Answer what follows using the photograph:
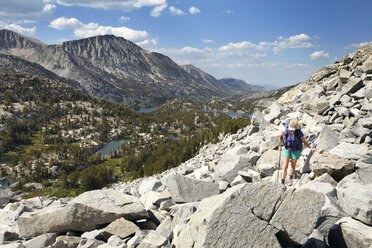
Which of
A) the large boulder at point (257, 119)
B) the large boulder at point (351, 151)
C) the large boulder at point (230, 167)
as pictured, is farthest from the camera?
the large boulder at point (257, 119)

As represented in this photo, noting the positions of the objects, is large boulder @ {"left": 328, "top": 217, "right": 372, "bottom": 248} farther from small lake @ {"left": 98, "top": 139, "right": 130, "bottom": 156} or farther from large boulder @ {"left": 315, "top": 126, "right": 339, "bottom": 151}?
small lake @ {"left": 98, "top": 139, "right": 130, "bottom": 156}

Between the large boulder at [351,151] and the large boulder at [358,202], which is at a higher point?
the large boulder at [351,151]

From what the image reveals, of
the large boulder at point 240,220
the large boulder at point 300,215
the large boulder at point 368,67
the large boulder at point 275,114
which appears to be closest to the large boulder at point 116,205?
the large boulder at point 240,220

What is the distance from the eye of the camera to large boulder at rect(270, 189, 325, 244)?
6.20 m

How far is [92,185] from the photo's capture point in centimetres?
9362

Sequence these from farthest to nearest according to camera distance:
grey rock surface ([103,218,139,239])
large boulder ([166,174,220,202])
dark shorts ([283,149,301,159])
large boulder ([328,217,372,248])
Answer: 1. large boulder ([166,174,220,202])
2. dark shorts ([283,149,301,159])
3. grey rock surface ([103,218,139,239])
4. large boulder ([328,217,372,248])

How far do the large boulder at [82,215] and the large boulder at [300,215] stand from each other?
6050 mm

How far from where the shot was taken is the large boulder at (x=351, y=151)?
393 inches

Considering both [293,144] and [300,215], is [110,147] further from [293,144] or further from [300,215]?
[300,215]

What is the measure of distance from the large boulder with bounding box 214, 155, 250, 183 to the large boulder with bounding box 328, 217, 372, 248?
6.86 m

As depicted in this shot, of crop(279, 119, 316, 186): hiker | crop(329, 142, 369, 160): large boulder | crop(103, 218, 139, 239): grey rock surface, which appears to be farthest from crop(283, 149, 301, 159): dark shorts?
crop(103, 218, 139, 239): grey rock surface

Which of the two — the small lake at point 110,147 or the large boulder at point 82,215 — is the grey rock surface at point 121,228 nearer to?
the large boulder at point 82,215

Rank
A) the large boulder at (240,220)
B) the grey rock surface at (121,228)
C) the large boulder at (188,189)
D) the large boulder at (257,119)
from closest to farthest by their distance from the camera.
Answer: the large boulder at (240,220) < the grey rock surface at (121,228) < the large boulder at (188,189) < the large boulder at (257,119)

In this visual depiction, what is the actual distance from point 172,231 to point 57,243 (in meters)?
4.95
